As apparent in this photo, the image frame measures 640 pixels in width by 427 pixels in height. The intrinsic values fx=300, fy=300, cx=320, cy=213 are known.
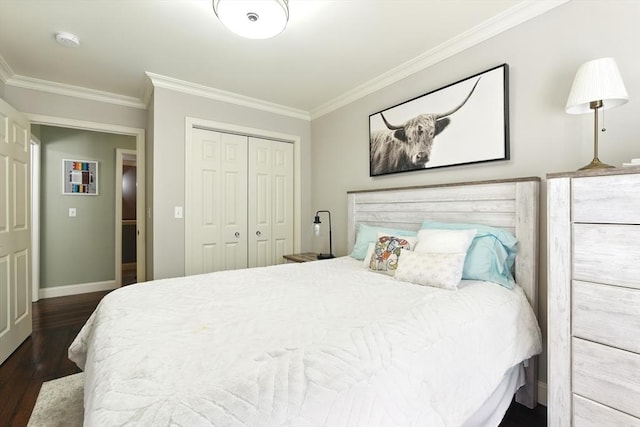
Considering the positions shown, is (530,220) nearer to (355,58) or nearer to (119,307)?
(355,58)

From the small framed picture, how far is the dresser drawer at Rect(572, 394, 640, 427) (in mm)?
5437

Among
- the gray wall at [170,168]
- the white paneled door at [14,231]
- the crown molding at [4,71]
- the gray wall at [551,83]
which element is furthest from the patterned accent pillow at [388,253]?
the crown molding at [4,71]

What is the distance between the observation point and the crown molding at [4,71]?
2534mm

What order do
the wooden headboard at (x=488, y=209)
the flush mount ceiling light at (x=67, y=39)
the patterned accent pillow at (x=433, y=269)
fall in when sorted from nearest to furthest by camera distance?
1. the patterned accent pillow at (x=433, y=269)
2. the wooden headboard at (x=488, y=209)
3. the flush mount ceiling light at (x=67, y=39)

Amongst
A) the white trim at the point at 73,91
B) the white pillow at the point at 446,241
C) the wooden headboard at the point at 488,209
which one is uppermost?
the white trim at the point at 73,91

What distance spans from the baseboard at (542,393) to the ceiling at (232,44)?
229 cm

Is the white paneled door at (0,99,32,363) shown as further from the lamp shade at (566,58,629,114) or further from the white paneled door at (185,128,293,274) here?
the lamp shade at (566,58,629,114)

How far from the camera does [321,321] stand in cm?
122

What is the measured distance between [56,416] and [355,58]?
125 inches

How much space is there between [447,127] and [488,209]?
2.38 ft

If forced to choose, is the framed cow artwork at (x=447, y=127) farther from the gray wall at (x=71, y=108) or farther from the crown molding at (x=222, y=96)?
the gray wall at (x=71, y=108)

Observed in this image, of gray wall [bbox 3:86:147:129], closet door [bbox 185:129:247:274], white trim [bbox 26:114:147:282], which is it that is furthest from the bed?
gray wall [bbox 3:86:147:129]

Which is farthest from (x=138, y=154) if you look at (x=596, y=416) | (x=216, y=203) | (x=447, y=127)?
(x=596, y=416)

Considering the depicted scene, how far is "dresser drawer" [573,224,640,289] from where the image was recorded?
3.80 ft
